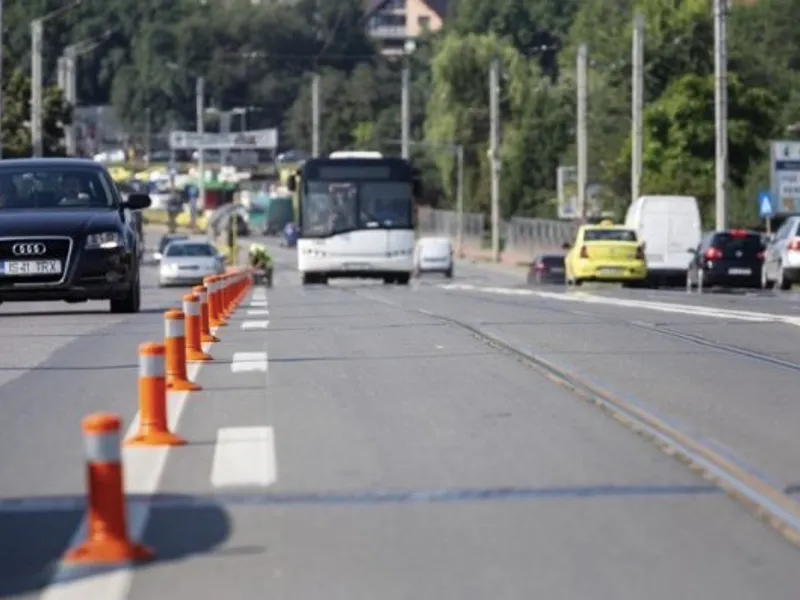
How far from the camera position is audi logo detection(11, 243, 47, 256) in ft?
73.6

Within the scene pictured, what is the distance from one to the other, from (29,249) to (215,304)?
7.17 ft

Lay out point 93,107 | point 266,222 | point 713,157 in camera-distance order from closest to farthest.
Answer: point 713,157 → point 266,222 → point 93,107

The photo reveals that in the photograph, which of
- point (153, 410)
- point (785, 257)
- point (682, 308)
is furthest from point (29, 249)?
point (785, 257)

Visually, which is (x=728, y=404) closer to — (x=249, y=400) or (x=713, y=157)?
(x=249, y=400)

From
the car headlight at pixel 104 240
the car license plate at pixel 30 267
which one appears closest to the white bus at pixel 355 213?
the car headlight at pixel 104 240

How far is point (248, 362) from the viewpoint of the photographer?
55.0 feet

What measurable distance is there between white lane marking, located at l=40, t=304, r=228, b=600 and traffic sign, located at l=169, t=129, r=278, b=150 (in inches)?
4598

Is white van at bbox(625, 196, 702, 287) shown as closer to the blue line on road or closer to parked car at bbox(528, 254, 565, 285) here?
parked car at bbox(528, 254, 565, 285)

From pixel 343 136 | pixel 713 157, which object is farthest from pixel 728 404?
pixel 343 136

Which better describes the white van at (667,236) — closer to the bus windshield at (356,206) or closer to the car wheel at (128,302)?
the bus windshield at (356,206)

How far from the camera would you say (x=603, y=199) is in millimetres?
89188

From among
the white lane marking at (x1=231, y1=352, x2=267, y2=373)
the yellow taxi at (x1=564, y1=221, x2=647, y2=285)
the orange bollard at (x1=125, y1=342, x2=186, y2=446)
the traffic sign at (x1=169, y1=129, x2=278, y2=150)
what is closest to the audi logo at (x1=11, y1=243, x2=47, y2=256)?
the white lane marking at (x1=231, y1=352, x2=267, y2=373)

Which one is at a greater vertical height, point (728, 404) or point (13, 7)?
point (13, 7)

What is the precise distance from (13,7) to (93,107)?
20217 mm
